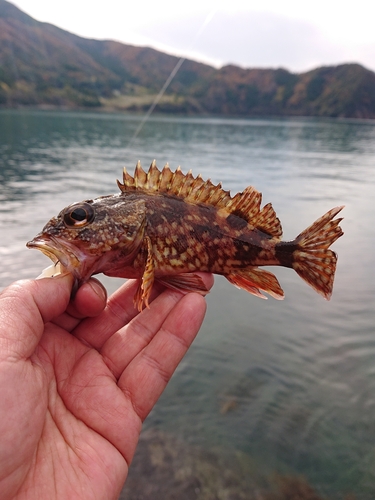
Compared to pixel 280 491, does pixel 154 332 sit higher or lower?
higher

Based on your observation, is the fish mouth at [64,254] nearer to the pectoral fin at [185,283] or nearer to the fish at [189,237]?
the fish at [189,237]

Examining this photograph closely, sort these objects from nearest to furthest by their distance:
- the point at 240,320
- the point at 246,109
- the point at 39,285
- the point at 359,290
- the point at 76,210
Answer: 1. the point at 39,285
2. the point at 76,210
3. the point at 240,320
4. the point at 359,290
5. the point at 246,109

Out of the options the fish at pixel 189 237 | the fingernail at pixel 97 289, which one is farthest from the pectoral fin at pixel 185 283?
the fingernail at pixel 97 289

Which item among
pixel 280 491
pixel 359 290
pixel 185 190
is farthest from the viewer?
pixel 359 290

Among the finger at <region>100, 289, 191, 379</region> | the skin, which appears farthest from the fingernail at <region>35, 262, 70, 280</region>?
the finger at <region>100, 289, 191, 379</region>

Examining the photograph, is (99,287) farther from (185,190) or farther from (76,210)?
(185,190)

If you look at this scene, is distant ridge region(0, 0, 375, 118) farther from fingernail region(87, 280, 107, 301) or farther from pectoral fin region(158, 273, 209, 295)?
fingernail region(87, 280, 107, 301)

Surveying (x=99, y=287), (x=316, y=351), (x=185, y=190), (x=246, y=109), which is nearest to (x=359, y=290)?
(x=316, y=351)
